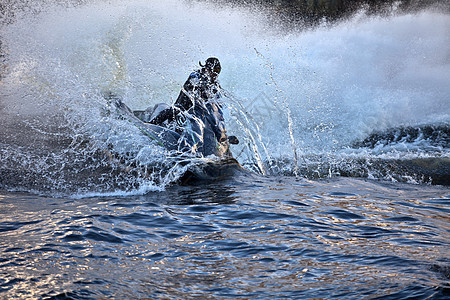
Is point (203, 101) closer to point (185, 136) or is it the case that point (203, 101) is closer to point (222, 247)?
point (185, 136)

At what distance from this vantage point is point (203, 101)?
677cm

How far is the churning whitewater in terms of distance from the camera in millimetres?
8484

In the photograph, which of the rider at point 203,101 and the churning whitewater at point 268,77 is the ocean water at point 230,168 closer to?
the churning whitewater at point 268,77

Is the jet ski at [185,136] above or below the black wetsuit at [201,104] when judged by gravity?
below

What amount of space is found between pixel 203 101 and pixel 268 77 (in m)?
6.29

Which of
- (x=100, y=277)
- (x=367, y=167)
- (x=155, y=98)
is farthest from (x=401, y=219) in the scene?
(x=155, y=98)

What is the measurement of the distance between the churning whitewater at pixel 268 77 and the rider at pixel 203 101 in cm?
122

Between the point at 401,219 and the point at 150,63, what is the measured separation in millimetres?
9477

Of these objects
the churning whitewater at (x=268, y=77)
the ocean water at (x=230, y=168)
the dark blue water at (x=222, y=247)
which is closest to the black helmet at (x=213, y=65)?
the ocean water at (x=230, y=168)

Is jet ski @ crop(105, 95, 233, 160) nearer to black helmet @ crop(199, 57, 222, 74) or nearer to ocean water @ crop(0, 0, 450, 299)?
ocean water @ crop(0, 0, 450, 299)

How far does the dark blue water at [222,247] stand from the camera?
277cm

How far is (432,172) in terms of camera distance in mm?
7949

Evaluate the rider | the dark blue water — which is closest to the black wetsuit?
the rider

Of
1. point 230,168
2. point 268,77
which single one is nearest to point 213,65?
point 230,168
